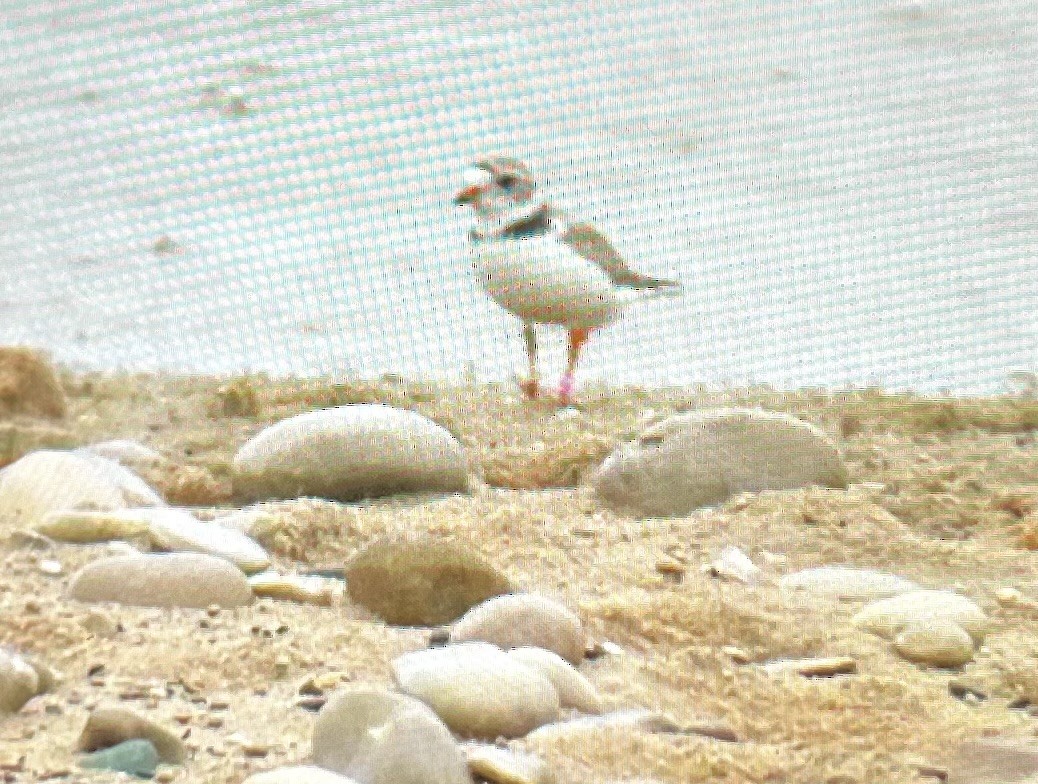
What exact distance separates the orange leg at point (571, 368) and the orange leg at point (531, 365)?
49mm

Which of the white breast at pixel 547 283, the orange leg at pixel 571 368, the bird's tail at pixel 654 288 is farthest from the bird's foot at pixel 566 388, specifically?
A: the bird's tail at pixel 654 288

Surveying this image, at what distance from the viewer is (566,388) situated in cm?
321

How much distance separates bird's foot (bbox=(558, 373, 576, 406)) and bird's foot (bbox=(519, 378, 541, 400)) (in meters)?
0.05

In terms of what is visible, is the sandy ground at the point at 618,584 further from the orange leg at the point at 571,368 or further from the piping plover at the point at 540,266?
the piping plover at the point at 540,266

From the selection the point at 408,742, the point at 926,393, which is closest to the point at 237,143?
the point at 408,742

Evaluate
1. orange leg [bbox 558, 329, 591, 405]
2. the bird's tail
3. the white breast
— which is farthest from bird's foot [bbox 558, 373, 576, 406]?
the bird's tail

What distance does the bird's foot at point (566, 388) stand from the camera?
10.5ft

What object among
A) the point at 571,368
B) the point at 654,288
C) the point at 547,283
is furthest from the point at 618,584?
the point at 547,283

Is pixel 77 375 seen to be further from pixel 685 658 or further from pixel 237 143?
pixel 685 658

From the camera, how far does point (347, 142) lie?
236 centimetres

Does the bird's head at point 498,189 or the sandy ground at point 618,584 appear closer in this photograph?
the sandy ground at point 618,584

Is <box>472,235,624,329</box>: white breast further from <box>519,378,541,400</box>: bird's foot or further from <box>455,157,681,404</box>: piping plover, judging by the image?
<box>519,378,541,400</box>: bird's foot

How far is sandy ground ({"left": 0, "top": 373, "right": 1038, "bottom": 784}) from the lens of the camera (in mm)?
1763

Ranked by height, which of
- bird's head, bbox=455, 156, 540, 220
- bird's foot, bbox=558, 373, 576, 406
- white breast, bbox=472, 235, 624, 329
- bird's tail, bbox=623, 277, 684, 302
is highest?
bird's head, bbox=455, 156, 540, 220
